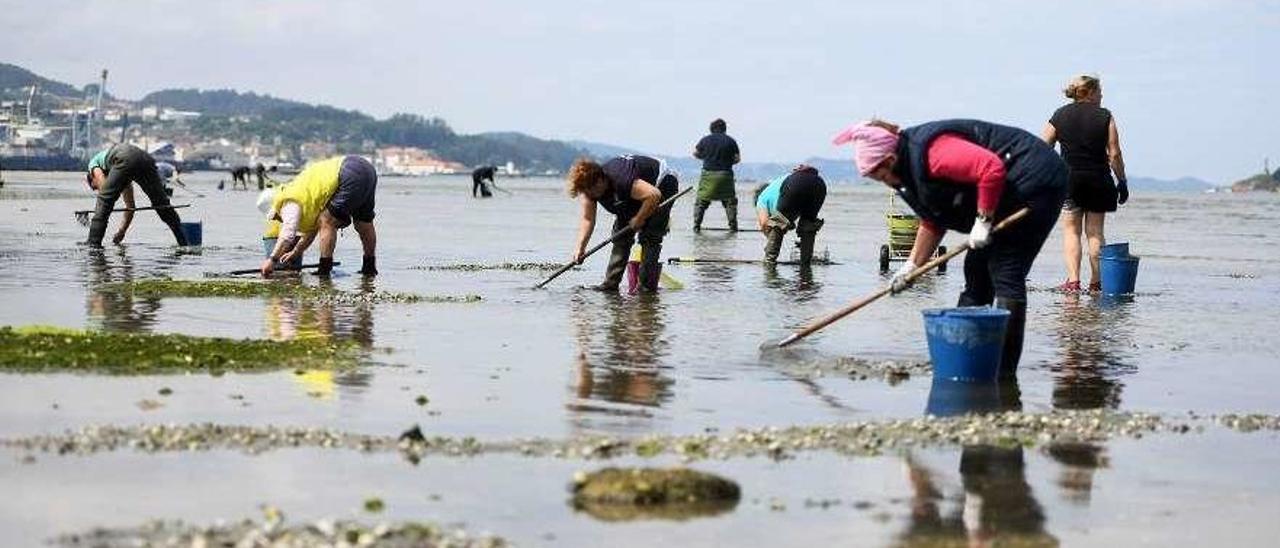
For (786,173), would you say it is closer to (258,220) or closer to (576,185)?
(576,185)

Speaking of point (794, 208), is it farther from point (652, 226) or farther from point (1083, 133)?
point (1083, 133)

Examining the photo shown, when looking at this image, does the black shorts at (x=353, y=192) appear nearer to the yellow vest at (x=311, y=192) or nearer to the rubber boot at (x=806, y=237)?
the yellow vest at (x=311, y=192)

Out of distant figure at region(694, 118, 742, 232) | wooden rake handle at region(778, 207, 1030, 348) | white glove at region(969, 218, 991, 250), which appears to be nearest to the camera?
white glove at region(969, 218, 991, 250)

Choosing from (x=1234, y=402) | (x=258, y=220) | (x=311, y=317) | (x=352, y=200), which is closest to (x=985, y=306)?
(x=1234, y=402)

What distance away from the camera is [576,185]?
16359 millimetres

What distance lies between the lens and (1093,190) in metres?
17.3

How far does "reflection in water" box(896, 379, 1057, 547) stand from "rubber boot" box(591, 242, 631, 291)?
946cm

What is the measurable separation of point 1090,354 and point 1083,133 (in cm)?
471

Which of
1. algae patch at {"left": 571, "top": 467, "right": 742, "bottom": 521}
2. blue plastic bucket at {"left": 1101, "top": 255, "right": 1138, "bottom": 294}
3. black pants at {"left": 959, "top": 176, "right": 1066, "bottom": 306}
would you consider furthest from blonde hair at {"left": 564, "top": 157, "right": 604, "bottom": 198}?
algae patch at {"left": 571, "top": 467, "right": 742, "bottom": 521}

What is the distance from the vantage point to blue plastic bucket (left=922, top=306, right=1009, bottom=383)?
10602mm

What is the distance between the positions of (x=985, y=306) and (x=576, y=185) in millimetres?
5461

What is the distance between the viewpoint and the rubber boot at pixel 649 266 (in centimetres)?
1767

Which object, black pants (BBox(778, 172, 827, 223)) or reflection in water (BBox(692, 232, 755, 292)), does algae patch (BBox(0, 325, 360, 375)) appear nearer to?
reflection in water (BBox(692, 232, 755, 292))

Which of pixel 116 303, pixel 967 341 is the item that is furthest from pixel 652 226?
pixel 967 341
